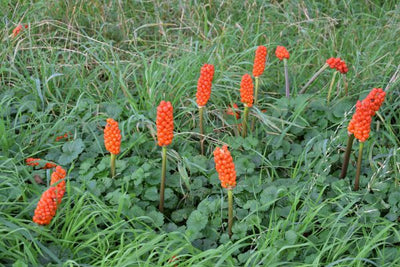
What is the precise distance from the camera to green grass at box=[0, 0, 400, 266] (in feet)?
8.81

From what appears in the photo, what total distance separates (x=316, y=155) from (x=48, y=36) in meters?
2.22

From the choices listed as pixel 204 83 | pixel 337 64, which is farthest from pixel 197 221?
pixel 337 64

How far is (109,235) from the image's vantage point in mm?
2609

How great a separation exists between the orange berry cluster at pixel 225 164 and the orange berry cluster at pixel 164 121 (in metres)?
0.27

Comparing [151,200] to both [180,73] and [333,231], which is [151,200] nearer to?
[333,231]

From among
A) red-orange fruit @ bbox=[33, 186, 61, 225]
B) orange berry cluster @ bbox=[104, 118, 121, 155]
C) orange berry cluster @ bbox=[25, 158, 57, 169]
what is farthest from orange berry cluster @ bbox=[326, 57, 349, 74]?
red-orange fruit @ bbox=[33, 186, 61, 225]

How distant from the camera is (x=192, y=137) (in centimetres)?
358

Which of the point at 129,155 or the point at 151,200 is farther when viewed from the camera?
the point at 129,155

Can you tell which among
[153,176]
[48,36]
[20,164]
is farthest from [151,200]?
[48,36]

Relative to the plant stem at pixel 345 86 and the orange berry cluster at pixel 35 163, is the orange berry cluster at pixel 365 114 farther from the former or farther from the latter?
the orange berry cluster at pixel 35 163

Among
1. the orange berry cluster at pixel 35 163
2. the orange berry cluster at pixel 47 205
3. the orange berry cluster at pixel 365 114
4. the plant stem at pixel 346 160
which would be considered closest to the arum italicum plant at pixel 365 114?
the orange berry cluster at pixel 365 114

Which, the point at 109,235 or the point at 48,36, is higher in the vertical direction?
the point at 48,36

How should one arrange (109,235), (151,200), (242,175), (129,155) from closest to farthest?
(109,235), (151,200), (242,175), (129,155)

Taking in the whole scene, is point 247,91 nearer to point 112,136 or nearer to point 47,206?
point 112,136
